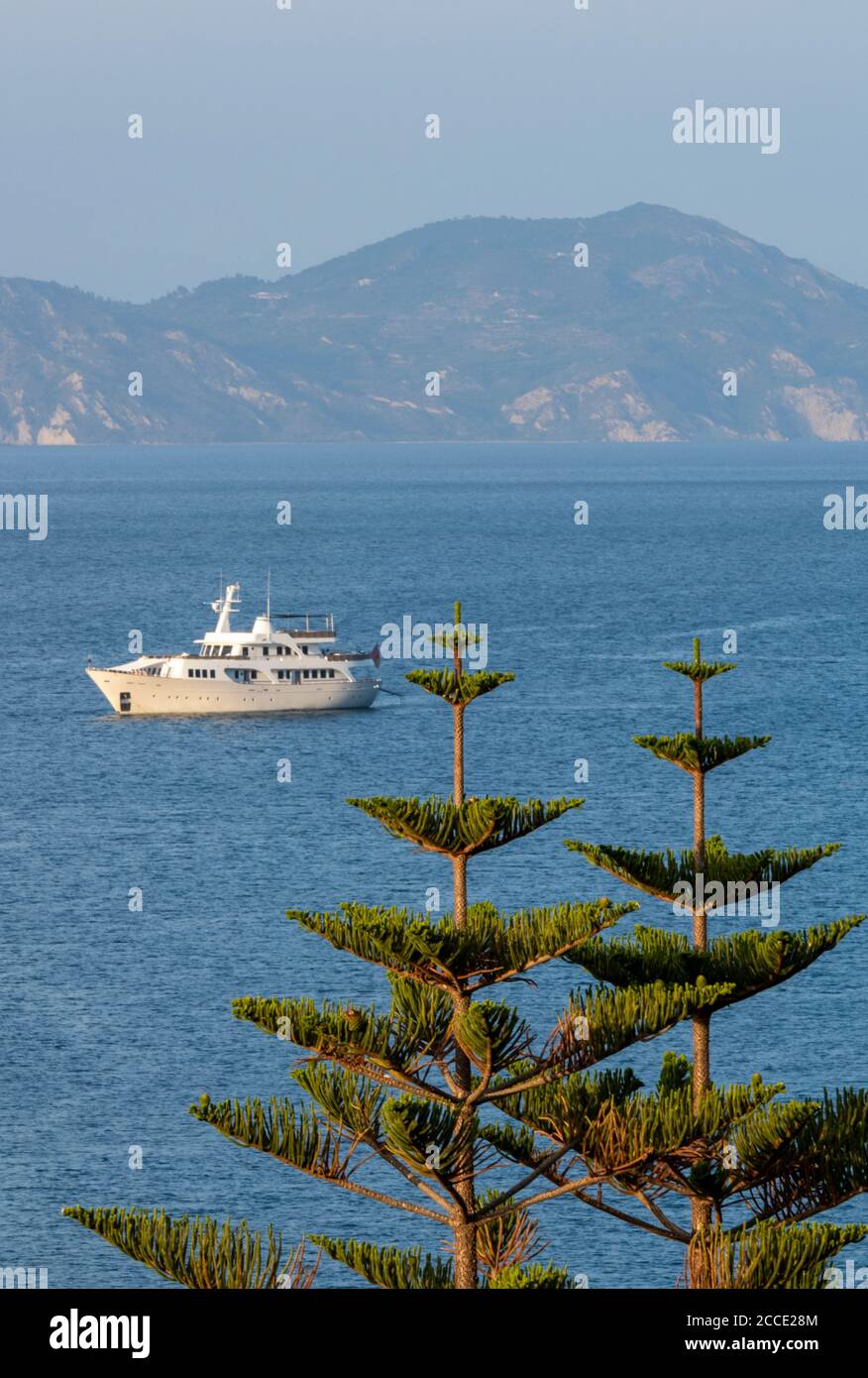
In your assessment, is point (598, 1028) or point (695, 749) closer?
point (598, 1028)

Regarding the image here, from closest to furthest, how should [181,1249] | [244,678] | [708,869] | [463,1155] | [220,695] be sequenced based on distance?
[463,1155]
[181,1249]
[708,869]
[220,695]
[244,678]

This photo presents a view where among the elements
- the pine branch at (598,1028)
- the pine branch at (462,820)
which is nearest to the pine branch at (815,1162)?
the pine branch at (598,1028)

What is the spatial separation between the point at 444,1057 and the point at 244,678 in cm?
11823

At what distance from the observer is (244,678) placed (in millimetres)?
140000

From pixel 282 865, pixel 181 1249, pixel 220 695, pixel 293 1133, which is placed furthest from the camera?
pixel 220 695

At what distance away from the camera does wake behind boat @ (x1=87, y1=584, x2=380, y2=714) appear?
137 m

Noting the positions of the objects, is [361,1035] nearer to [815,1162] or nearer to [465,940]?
[465,940]

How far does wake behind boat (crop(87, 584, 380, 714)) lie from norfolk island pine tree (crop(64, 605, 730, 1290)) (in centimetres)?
11386

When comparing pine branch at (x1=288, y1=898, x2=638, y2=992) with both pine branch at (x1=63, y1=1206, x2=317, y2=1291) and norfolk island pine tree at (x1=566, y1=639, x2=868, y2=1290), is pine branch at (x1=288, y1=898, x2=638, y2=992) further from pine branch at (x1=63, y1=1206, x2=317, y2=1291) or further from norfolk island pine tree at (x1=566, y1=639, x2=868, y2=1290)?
pine branch at (x1=63, y1=1206, x2=317, y2=1291)

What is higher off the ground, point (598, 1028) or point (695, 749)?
point (695, 749)

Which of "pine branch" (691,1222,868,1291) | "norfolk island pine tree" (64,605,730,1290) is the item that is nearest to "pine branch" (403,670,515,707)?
"norfolk island pine tree" (64,605,730,1290)

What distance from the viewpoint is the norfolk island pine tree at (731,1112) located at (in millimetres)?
21703

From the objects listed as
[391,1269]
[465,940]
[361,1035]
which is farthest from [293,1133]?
[465,940]
